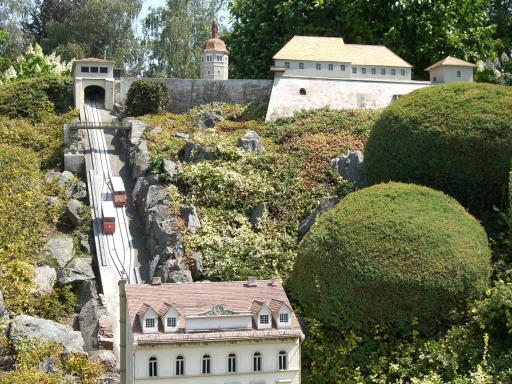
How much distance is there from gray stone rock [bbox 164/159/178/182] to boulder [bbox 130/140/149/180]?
1.25m

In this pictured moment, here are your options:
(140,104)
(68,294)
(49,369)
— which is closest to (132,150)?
(140,104)

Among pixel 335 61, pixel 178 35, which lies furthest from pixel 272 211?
pixel 178 35

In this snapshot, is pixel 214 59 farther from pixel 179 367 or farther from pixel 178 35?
pixel 179 367

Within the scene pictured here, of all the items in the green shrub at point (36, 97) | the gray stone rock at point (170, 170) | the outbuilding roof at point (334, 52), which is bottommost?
the gray stone rock at point (170, 170)

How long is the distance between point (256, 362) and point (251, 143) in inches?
671

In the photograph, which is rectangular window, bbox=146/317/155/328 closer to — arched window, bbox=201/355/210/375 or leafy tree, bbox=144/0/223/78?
arched window, bbox=201/355/210/375

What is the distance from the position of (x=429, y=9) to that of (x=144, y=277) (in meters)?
27.9

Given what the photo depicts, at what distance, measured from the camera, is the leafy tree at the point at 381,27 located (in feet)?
182

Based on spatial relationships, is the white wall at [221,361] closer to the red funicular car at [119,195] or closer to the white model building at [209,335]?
the white model building at [209,335]

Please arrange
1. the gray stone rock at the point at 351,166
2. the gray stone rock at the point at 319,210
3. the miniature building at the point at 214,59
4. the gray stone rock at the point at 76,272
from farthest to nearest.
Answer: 1. the miniature building at the point at 214,59
2. the gray stone rock at the point at 351,166
3. the gray stone rock at the point at 319,210
4. the gray stone rock at the point at 76,272

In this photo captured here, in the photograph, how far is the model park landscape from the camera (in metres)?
30.1

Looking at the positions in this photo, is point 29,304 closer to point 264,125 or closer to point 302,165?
point 302,165

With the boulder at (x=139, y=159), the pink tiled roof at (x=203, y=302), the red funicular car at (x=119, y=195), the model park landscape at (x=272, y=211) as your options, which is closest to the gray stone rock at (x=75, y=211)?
the model park landscape at (x=272, y=211)

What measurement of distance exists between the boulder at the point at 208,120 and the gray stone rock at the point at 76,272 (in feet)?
42.3
